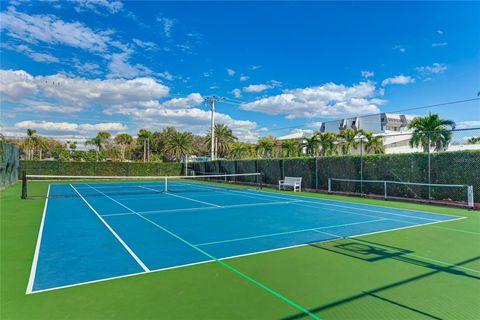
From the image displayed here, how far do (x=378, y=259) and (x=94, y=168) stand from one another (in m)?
A: 32.4

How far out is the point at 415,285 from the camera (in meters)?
4.46

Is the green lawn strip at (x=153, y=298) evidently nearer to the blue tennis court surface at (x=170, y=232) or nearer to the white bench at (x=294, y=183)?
the blue tennis court surface at (x=170, y=232)

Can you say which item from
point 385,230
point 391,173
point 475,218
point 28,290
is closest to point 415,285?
point 385,230

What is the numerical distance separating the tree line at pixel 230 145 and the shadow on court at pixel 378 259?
8.43 m

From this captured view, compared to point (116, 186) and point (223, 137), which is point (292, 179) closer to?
point (116, 186)

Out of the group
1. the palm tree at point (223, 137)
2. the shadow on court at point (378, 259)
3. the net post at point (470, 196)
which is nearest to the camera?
the shadow on court at point (378, 259)

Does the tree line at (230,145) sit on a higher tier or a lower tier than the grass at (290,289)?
higher

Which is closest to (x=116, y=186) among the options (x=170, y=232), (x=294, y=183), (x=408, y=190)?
(x=294, y=183)

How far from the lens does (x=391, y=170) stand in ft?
52.2

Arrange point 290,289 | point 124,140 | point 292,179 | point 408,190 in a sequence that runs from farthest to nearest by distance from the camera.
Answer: point 124,140, point 292,179, point 408,190, point 290,289

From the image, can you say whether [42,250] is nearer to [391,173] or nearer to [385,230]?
[385,230]

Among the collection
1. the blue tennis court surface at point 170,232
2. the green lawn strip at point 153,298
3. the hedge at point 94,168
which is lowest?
the green lawn strip at point 153,298

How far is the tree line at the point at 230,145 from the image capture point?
23980 mm

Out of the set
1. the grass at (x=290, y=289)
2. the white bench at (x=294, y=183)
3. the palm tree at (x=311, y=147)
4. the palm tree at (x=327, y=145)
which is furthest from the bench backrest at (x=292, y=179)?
the grass at (x=290, y=289)
